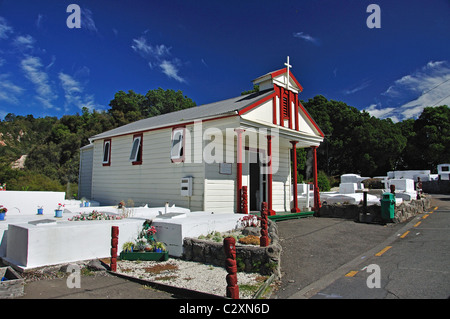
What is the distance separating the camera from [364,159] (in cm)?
4166

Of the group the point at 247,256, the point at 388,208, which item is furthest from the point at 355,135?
the point at 247,256

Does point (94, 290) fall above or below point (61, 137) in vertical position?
below

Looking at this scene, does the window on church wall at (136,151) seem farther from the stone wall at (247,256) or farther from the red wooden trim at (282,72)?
the stone wall at (247,256)

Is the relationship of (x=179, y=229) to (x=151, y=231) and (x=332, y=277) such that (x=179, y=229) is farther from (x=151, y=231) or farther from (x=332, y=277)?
(x=332, y=277)

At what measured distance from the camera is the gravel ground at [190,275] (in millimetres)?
4918

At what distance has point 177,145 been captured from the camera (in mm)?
12203

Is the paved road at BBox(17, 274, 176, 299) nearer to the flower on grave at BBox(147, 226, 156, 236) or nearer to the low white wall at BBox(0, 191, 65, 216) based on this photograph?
the flower on grave at BBox(147, 226, 156, 236)

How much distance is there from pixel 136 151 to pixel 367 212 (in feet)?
35.3

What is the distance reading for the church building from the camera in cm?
1117

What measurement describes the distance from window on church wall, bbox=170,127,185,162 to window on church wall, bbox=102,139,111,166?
5.69 meters

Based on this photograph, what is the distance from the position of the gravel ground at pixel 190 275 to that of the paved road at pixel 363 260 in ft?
1.94

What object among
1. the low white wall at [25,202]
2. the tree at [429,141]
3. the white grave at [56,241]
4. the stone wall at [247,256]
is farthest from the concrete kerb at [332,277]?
Result: the tree at [429,141]

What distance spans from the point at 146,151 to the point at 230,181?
14.7 feet
